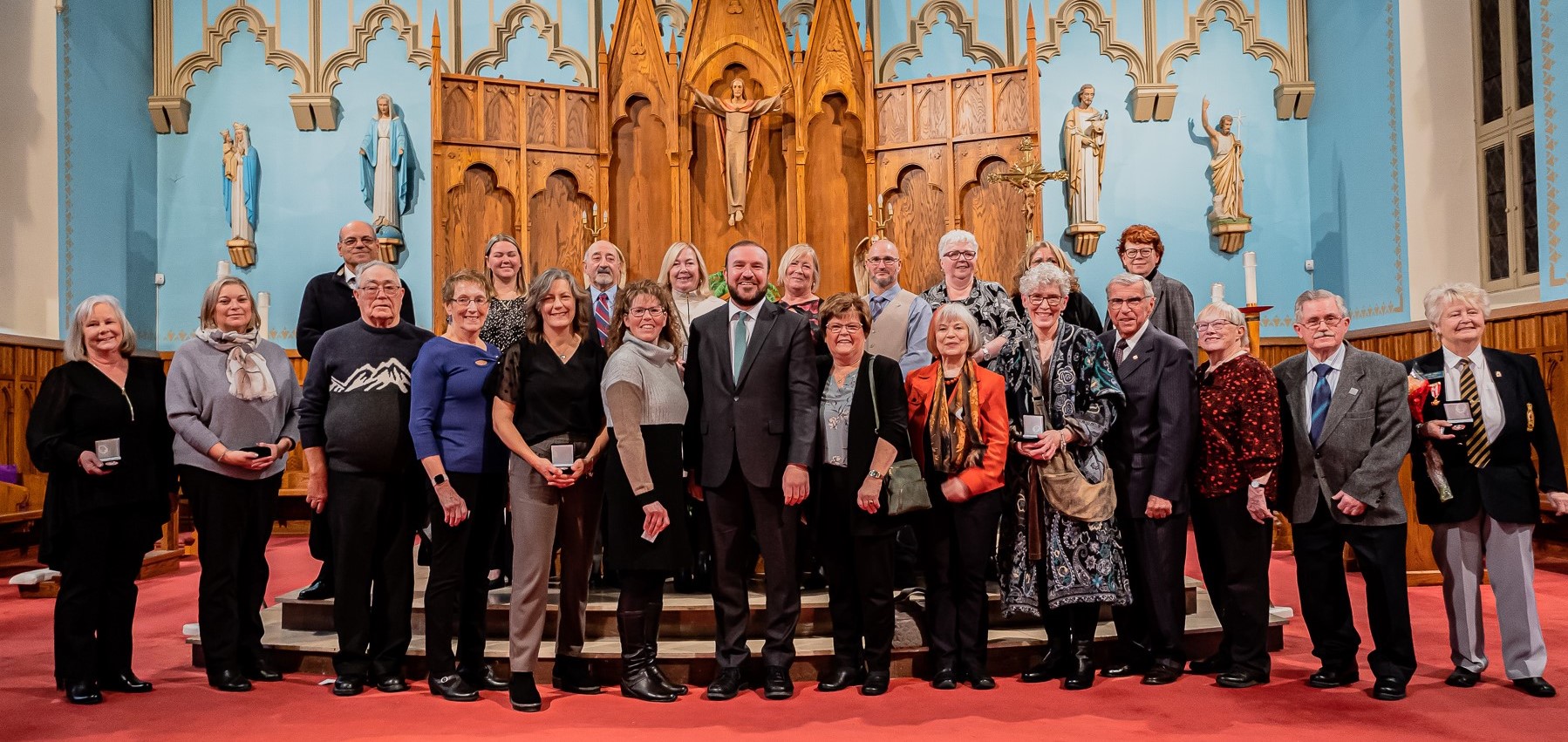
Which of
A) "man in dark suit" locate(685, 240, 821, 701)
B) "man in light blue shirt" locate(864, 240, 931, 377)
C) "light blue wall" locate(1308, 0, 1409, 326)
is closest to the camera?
"man in dark suit" locate(685, 240, 821, 701)

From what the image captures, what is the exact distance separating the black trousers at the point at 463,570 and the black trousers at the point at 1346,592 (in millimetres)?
2566

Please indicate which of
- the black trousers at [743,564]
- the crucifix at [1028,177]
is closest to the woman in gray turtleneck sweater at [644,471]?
the black trousers at [743,564]

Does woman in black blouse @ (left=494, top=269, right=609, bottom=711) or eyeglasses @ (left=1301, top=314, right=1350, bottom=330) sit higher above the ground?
eyeglasses @ (left=1301, top=314, right=1350, bottom=330)

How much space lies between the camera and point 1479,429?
11.7 ft

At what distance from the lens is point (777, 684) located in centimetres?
349

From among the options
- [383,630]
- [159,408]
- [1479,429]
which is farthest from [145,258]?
[1479,429]

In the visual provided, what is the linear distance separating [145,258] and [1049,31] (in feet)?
24.6

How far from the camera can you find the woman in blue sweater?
134 inches

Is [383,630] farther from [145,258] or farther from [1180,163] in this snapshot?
[1180,163]

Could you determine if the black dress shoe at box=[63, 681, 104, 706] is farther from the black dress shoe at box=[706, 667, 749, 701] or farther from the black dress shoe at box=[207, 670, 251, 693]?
the black dress shoe at box=[706, 667, 749, 701]

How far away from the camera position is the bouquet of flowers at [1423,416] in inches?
142

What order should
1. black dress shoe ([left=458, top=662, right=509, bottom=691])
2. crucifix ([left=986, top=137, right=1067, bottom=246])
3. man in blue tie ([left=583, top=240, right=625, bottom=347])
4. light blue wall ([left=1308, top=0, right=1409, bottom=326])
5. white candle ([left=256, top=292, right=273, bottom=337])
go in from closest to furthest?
1. black dress shoe ([left=458, top=662, right=509, bottom=691])
2. man in blue tie ([left=583, top=240, right=625, bottom=347])
3. crucifix ([left=986, top=137, right=1067, bottom=246])
4. light blue wall ([left=1308, top=0, right=1409, bottom=326])
5. white candle ([left=256, top=292, right=273, bottom=337])

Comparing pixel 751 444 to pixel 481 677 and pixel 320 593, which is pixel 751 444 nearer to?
pixel 481 677

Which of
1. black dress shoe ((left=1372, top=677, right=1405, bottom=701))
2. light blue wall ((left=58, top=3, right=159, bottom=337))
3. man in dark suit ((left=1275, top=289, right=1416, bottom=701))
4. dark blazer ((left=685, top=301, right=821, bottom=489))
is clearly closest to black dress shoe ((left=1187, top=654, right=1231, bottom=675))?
man in dark suit ((left=1275, top=289, right=1416, bottom=701))
